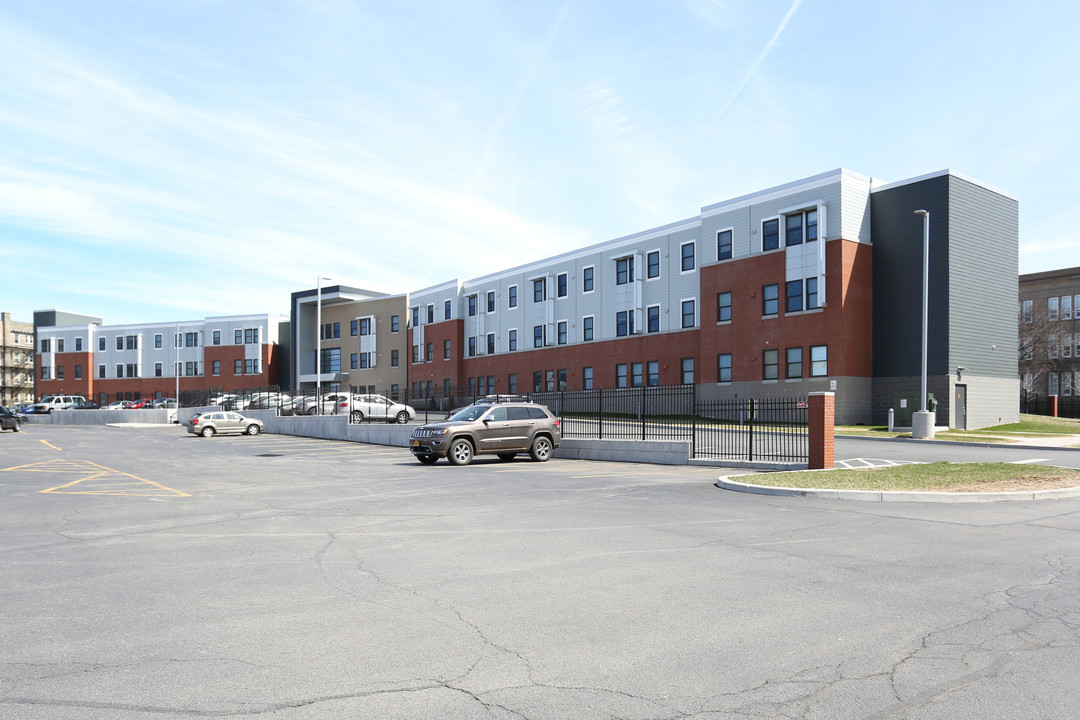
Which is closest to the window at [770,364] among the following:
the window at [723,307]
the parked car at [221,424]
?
the window at [723,307]

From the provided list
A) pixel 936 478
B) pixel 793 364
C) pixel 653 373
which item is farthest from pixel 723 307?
pixel 936 478

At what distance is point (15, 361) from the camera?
116875 mm

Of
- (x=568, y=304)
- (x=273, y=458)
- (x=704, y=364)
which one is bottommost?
(x=273, y=458)

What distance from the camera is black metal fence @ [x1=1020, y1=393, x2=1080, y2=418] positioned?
63.2 m

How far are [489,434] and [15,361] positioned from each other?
121 meters

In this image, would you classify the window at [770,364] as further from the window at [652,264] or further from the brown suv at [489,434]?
the brown suv at [489,434]

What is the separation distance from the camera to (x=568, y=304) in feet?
192

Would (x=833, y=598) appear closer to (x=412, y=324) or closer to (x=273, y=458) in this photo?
(x=273, y=458)

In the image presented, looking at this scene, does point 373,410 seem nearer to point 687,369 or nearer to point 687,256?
point 687,369

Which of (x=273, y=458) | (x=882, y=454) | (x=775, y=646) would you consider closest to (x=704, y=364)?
(x=882, y=454)

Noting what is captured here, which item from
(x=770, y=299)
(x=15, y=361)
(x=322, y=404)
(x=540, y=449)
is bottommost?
(x=540, y=449)

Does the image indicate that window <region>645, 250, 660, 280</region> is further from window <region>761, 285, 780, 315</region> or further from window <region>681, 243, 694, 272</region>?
window <region>761, 285, 780, 315</region>

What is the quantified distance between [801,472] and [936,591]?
11.1 metres

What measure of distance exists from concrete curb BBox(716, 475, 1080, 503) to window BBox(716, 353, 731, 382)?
31.0m
